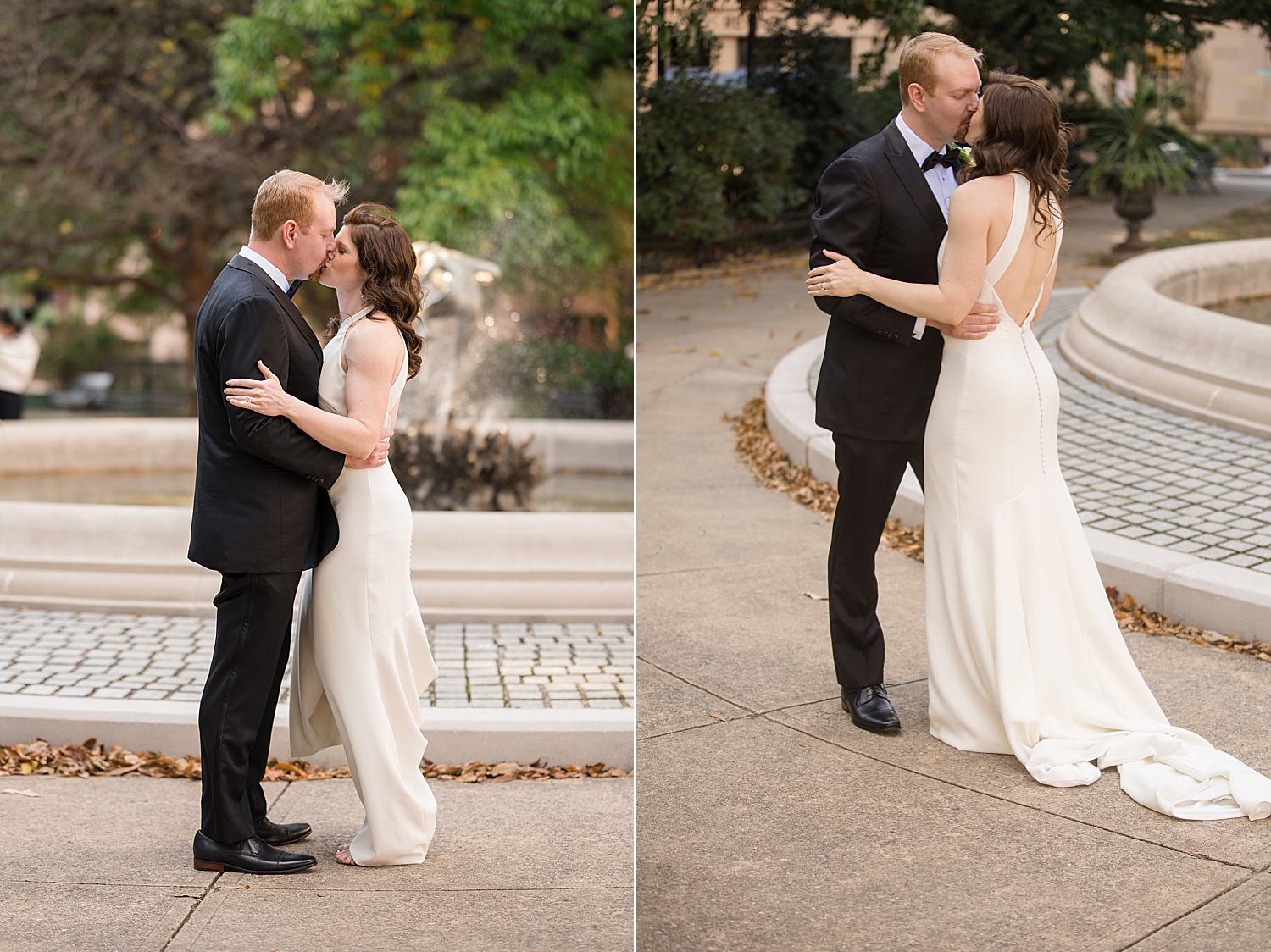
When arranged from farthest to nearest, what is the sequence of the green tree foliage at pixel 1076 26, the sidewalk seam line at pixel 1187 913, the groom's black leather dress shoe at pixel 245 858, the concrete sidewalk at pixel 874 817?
1. the green tree foliage at pixel 1076 26
2. the groom's black leather dress shoe at pixel 245 858
3. the concrete sidewalk at pixel 874 817
4. the sidewalk seam line at pixel 1187 913

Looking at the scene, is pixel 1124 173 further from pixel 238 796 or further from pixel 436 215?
pixel 238 796

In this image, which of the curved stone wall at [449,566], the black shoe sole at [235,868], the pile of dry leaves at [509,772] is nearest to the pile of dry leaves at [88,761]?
the pile of dry leaves at [509,772]

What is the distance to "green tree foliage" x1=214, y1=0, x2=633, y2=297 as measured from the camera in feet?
45.6

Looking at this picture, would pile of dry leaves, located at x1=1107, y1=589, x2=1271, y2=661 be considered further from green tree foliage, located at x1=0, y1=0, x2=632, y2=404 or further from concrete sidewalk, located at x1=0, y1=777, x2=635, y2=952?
green tree foliage, located at x1=0, y1=0, x2=632, y2=404

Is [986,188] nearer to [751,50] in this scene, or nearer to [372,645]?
[372,645]

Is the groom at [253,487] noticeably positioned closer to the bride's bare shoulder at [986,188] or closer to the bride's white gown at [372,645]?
the bride's white gown at [372,645]

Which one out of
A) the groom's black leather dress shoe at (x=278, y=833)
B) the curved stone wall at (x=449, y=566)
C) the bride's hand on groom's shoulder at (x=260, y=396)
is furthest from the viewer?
the curved stone wall at (x=449, y=566)

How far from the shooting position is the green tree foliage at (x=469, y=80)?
13.9 meters

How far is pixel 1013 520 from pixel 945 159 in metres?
1.15

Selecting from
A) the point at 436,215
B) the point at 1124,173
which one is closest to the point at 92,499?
the point at 436,215

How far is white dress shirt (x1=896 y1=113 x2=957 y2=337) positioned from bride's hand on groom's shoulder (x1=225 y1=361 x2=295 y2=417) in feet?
6.44

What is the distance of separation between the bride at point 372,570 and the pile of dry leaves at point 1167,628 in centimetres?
315

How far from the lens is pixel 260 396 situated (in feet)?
11.1

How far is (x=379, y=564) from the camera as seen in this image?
3664 mm
